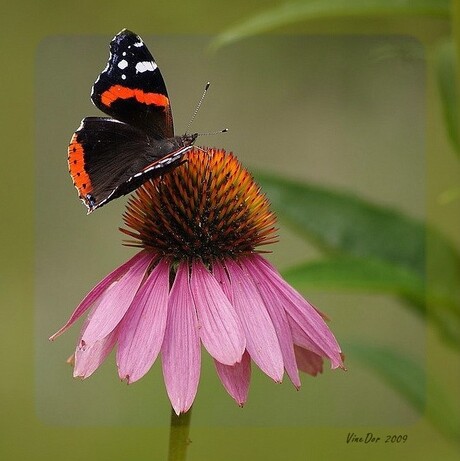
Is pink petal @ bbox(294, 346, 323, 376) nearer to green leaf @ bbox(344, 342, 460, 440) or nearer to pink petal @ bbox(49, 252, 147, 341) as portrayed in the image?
pink petal @ bbox(49, 252, 147, 341)

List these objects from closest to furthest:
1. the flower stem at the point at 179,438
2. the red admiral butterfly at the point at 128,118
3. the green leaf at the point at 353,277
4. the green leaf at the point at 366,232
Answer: the flower stem at the point at 179,438 < the red admiral butterfly at the point at 128,118 < the green leaf at the point at 353,277 < the green leaf at the point at 366,232

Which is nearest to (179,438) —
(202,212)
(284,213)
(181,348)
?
(181,348)

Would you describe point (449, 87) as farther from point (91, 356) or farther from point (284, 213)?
point (91, 356)

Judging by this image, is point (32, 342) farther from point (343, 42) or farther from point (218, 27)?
point (343, 42)

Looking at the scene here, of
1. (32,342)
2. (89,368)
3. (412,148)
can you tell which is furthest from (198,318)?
(412,148)

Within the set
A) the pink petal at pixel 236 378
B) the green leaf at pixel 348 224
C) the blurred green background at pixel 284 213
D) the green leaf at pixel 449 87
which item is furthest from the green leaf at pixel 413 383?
the pink petal at pixel 236 378

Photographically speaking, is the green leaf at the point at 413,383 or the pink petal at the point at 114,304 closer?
the pink petal at the point at 114,304

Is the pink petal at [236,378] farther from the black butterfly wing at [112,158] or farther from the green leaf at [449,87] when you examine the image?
the green leaf at [449,87]
